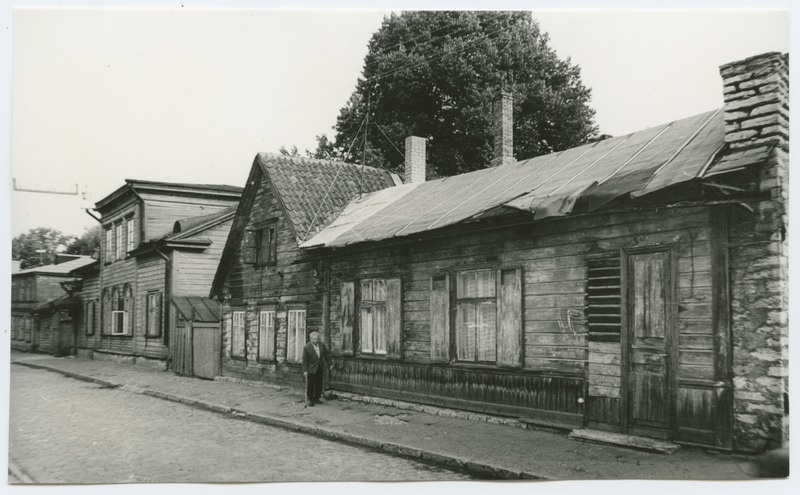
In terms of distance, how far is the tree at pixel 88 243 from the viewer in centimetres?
4275

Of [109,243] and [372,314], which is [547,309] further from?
[109,243]

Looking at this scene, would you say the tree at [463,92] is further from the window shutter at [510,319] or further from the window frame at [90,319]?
the window frame at [90,319]

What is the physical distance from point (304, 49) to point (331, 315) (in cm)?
650

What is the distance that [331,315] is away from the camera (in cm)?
1519

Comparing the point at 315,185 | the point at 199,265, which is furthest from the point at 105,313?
the point at 315,185

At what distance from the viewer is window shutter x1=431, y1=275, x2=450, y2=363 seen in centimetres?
1201

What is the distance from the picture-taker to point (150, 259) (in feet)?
84.7

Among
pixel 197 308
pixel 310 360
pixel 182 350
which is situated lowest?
pixel 182 350

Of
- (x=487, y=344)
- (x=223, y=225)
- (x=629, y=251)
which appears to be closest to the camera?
(x=629, y=251)

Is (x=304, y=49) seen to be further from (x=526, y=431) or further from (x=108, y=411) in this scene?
(x=108, y=411)

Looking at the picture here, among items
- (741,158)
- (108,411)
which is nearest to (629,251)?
(741,158)

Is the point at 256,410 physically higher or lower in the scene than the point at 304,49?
lower

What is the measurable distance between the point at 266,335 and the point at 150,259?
10014mm

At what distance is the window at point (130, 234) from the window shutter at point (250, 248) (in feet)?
35.6
